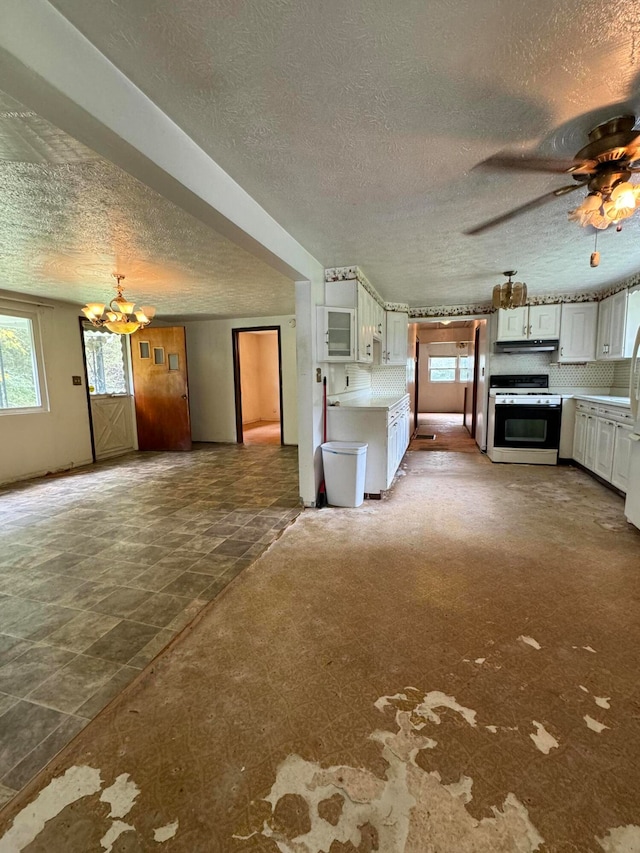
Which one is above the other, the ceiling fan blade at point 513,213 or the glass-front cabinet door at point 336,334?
the ceiling fan blade at point 513,213

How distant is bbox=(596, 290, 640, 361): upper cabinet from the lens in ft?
14.2

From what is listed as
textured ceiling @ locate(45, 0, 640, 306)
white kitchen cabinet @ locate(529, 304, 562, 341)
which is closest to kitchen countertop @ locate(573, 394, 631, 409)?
white kitchen cabinet @ locate(529, 304, 562, 341)

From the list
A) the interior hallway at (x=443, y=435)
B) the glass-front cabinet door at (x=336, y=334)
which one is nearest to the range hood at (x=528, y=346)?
the interior hallway at (x=443, y=435)

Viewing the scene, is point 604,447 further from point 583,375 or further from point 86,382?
point 86,382

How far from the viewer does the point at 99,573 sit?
2.52 m

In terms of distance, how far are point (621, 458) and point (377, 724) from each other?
3656 mm

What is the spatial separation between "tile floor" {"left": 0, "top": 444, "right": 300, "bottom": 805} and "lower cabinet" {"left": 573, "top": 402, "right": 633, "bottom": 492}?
3.17 m

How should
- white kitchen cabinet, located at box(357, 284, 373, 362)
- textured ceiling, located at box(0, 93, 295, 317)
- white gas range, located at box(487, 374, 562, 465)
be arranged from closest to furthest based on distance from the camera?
1. textured ceiling, located at box(0, 93, 295, 317)
2. white kitchen cabinet, located at box(357, 284, 373, 362)
3. white gas range, located at box(487, 374, 562, 465)

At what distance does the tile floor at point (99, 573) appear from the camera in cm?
153

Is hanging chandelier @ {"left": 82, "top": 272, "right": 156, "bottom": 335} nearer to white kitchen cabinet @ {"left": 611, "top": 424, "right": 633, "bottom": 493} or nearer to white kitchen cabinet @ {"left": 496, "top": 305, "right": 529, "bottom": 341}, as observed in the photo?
white kitchen cabinet @ {"left": 496, "top": 305, "right": 529, "bottom": 341}

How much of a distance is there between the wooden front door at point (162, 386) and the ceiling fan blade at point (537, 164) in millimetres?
5385

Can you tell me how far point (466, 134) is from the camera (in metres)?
1.76

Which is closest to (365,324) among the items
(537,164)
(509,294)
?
(509,294)

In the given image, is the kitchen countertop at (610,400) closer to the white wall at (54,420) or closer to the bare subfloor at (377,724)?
the bare subfloor at (377,724)
